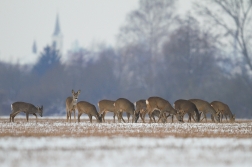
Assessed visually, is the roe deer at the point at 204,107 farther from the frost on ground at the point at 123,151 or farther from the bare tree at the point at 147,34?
the bare tree at the point at 147,34

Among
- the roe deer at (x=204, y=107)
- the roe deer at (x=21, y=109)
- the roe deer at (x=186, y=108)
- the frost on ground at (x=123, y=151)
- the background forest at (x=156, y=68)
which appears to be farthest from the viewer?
the background forest at (x=156, y=68)

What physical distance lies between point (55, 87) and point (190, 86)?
16.1 metres

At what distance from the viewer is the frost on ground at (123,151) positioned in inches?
473

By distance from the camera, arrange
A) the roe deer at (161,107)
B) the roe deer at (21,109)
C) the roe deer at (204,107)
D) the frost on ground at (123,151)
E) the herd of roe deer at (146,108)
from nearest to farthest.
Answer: the frost on ground at (123,151) → the roe deer at (161,107) → the herd of roe deer at (146,108) → the roe deer at (21,109) → the roe deer at (204,107)

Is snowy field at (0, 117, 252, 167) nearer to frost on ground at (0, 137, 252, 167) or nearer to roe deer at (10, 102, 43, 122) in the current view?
frost on ground at (0, 137, 252, 167)

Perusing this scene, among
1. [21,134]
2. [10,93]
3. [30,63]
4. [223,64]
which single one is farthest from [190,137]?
[30,63]

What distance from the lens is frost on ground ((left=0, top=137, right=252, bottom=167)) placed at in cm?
1201

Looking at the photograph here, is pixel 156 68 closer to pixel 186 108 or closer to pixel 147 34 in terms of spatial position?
pixel 147 34

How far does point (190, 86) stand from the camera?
196 feet

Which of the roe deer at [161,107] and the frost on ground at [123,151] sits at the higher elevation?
the roe deer at [161,107]

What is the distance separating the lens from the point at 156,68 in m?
67.0

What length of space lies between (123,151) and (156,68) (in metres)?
53.4

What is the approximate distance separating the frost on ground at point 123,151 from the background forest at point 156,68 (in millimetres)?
39367

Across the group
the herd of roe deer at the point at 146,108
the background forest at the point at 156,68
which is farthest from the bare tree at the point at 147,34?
the herd of roe deer at the point at 146,108
